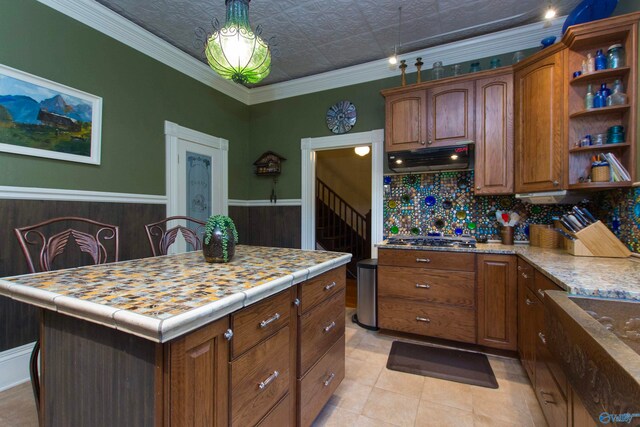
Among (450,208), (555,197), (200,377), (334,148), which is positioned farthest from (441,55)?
(200,377)

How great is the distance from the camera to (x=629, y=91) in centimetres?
185

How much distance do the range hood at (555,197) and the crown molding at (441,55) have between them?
1465 mm

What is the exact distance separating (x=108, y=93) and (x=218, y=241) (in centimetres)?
212

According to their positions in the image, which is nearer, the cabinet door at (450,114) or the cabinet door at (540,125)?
the cabinet door at (540,125)

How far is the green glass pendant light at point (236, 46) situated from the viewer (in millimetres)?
1555

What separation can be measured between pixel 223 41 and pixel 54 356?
1.61m

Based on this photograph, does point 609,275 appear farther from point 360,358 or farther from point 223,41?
point 223,41

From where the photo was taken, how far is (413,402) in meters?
1.78

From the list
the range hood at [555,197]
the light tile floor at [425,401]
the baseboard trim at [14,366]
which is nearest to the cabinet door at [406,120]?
the range hood at [555,197]

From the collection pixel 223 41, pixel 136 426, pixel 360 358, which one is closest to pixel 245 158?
pixel 223 41

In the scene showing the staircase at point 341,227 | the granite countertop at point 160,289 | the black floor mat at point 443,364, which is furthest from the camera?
the staircase at point 341,227

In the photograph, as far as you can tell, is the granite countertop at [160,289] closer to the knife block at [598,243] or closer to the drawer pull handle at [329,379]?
the drawer pull handle at [329,379]

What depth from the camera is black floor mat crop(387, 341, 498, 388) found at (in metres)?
2.04

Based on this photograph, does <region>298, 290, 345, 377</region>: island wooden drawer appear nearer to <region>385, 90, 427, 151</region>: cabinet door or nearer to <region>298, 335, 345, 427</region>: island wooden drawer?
<region>298, 335, 345, 427</region>: island wooden drawer
